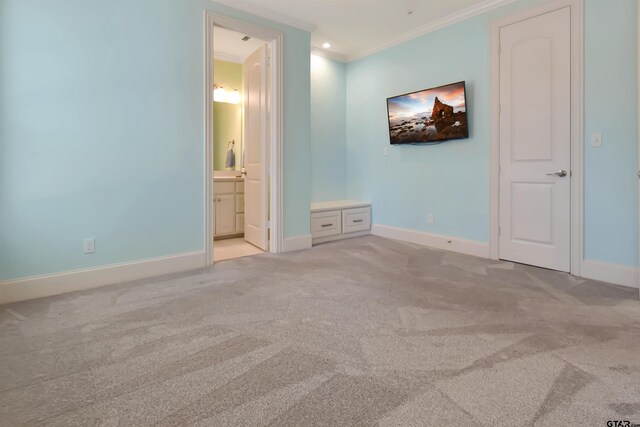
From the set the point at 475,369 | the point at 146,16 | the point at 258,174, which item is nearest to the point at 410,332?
the point at 475,369

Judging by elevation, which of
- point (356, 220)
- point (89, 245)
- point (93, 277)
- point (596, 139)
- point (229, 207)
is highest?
point (596, 139)

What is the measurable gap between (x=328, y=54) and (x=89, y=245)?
4.08 metres

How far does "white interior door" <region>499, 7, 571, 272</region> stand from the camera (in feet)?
10.4

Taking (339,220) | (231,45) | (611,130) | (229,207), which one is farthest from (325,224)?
(611,130)

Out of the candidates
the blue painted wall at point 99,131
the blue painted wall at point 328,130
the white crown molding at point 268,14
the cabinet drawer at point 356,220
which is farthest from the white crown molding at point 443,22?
the cabinet drawer at point 356,220

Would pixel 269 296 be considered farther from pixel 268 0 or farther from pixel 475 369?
pixel 268 0

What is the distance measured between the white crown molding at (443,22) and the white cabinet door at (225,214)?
2.92 m

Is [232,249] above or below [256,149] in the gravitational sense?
below

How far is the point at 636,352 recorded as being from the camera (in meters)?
1.78

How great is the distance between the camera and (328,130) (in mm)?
5332

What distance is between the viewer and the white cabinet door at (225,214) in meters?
4.82

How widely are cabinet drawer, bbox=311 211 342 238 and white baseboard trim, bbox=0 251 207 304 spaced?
155 centimetres

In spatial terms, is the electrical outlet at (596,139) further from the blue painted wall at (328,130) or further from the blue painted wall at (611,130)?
the blue painted wall at (328,130)

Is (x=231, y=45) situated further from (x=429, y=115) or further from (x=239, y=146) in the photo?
(x=429, y=115)
